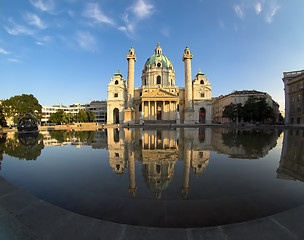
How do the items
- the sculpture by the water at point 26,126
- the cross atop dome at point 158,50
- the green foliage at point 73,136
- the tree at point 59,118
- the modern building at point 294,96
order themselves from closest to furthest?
the green foliage at point 73,136 → the sculpture by the water at point 26,126 → the modern building at point 294,96 → the tree at point 59,118 → the cross atop dome at point 158,50

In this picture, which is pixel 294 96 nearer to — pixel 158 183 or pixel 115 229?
pixel 158 183

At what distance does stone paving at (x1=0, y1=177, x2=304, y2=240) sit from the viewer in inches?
81.3

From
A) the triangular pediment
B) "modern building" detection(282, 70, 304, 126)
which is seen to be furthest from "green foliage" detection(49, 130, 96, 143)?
"modern building" detection(282, 70, 304, 126)

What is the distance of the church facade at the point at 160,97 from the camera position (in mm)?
56094

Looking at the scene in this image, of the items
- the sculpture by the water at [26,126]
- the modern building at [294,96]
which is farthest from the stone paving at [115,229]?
the modern building at [294,96]

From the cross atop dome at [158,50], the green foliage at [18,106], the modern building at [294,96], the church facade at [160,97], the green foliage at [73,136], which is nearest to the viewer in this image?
the green foliage at [73,136]

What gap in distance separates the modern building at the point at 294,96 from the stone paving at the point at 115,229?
5738 cm

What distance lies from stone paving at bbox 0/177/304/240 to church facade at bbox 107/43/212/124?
50.8 metres

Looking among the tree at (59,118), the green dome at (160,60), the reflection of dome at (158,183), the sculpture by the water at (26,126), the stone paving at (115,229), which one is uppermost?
the green dome at (160,60)

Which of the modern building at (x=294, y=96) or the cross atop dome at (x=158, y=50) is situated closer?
the modern building at (x=294, y=96)

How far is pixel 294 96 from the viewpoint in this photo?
4669 centimetres

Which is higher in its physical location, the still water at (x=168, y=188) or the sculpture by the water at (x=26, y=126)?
the sculpture by the water at (x=26, y=126)

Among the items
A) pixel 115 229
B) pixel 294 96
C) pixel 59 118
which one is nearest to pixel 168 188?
pixel 115 229

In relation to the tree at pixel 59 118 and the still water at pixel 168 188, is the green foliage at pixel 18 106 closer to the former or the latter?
the tree at pixel 59 118
